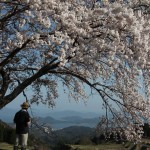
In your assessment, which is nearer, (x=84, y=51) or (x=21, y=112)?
(x=84, y=51)

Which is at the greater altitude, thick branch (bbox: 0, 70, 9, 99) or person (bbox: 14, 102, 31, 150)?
thick branch (bbox: 0, 70, 9, 99)

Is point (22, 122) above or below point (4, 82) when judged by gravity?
below

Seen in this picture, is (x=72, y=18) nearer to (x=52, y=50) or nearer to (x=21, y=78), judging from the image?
(x=52, y=50)

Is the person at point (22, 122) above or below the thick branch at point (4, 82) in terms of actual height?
below

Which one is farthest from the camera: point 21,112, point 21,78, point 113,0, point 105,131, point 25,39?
point 21,78

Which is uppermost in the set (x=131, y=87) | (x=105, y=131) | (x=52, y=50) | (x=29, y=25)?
(x=29, y=25)

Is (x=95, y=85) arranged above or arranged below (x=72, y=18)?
below

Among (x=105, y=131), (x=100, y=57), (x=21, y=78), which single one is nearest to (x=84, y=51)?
(x=100, y=57)

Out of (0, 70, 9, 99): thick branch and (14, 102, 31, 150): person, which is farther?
(0, 70, 9, 99): thick branch

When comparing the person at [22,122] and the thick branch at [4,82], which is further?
the thick branch at [4,82]

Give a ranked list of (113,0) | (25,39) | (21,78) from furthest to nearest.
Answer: (21,78) → (113,0) → (25,39)

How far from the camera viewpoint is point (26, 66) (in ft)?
62.1

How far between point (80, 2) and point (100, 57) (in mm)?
1958

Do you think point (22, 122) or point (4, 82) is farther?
point (4, 82)
